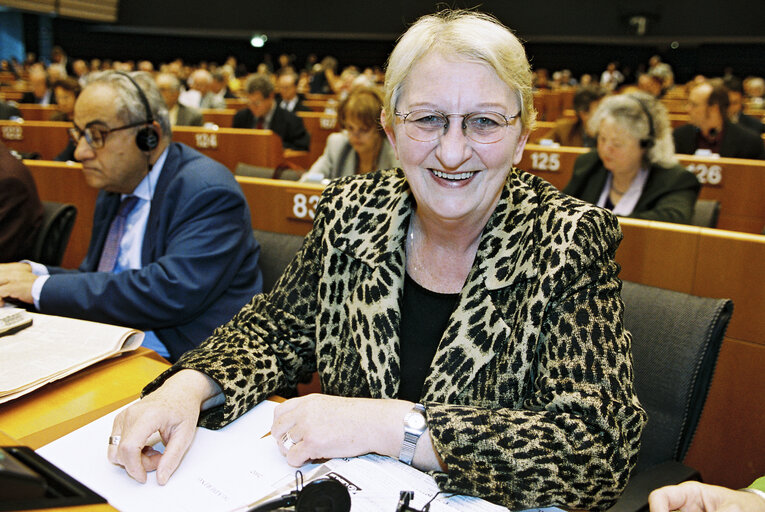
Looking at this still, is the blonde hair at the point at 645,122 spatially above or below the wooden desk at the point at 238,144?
above

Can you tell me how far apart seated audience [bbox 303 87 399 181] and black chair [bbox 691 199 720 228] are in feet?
5.79

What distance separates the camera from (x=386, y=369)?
1256mm

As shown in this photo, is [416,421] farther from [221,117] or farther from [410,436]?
[221,117]

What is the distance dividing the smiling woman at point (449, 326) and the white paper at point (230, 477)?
2cm

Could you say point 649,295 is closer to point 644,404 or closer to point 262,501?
point 644,404

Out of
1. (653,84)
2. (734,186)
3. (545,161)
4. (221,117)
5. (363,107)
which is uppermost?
(653,84)

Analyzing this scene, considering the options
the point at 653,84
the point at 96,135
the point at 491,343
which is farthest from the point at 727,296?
the point at 653,84

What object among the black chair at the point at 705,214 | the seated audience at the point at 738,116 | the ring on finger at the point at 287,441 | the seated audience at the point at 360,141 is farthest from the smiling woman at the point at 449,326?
the seated audience at the point at 738,116

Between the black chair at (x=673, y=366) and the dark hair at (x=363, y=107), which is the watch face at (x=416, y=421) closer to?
the black chair at (x=673, y=366)

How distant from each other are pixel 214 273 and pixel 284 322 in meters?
0.59

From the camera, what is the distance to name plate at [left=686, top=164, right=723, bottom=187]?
4.37m

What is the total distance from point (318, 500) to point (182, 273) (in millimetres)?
1197

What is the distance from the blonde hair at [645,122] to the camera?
3.22m

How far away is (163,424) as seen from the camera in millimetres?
1036
